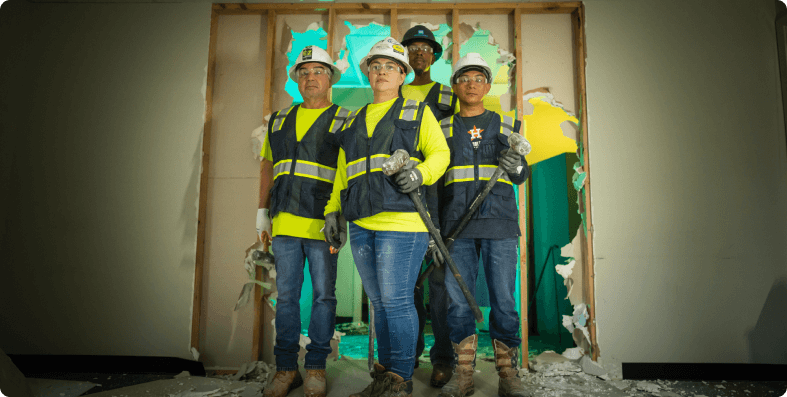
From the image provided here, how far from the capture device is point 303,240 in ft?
7.60

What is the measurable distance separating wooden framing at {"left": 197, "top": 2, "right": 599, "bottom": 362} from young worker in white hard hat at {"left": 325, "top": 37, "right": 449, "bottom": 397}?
111 centimetres

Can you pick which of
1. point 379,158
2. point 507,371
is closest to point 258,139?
point 379,158

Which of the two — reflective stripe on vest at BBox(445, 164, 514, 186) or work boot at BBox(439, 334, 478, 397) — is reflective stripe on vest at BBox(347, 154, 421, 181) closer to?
reflective stripe on vest at BBox(445, 164, 514, 186)

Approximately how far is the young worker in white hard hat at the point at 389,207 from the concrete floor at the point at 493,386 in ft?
1.60

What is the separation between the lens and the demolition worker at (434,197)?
93.2 inches

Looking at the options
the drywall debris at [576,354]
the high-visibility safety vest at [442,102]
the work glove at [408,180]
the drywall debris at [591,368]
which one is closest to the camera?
the work glove at [408,180]

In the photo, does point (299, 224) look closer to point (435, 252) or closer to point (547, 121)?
point (435, 252)

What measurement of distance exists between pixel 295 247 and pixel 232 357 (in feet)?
3.86

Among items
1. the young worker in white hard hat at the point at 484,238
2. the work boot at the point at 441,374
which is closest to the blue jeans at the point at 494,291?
the young worker in white hard hat at the point at 484,238

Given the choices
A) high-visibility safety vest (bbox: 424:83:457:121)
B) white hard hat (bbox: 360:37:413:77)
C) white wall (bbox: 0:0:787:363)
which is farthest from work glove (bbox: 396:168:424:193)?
white wall (bbox: 0:0:787:363)

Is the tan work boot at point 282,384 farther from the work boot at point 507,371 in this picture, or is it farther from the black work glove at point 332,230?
the work boot at point 507,371

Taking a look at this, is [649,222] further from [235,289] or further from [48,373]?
[48,373]

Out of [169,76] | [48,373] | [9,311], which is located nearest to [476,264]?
[169,76]

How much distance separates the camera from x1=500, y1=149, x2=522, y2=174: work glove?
217 cm
